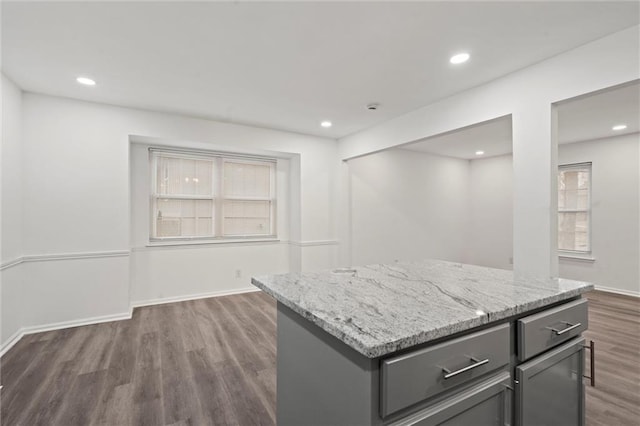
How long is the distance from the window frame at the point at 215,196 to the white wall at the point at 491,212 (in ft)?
15.7

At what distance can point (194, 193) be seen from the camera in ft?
15.5

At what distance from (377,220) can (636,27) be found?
4183 mm

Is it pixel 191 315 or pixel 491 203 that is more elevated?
pixel 491 203

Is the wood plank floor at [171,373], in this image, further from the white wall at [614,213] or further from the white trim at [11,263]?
the white wall at [614,213]

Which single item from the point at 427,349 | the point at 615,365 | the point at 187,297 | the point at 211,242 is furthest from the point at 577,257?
the point at 187,297

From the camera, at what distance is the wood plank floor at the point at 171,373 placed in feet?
6.44

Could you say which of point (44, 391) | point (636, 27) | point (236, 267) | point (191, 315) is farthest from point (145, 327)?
point (636, 27)

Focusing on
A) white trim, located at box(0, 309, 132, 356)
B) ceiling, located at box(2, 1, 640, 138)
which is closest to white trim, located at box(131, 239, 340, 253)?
white trim, located at box(0, 309, 132, 356)

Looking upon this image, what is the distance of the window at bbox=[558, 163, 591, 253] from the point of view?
540 cm

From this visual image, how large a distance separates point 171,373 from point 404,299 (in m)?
2.17

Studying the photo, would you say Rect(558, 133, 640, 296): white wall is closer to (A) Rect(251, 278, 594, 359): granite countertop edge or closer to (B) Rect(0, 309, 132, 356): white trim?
(A) Rect(251, 278, 594, 359): granite countertop edge

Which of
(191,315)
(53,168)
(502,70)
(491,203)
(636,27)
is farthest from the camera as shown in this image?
(491,203)

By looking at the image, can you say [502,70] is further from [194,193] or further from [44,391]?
[44,391]

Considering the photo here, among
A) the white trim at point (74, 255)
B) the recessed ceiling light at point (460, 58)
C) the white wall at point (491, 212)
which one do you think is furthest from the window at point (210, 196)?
the white wall at point (491, 212)
